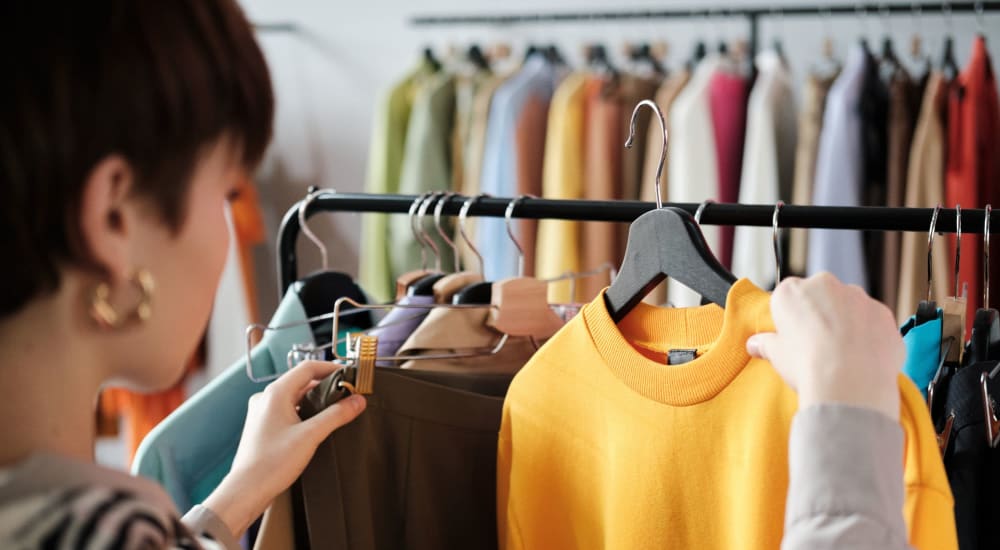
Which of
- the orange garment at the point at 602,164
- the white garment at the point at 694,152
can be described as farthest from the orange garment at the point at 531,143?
the white garment at the point at 694,152

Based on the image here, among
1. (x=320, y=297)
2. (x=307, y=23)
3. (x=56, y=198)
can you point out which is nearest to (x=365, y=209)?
(x=320, y=297)

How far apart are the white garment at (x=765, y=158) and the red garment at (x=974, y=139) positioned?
311 millimetres

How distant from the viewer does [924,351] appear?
805 mm

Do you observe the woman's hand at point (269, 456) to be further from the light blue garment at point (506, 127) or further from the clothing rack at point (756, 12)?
the clothing rack at point (756, 12)

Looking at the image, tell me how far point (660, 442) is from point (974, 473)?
0.23 metres

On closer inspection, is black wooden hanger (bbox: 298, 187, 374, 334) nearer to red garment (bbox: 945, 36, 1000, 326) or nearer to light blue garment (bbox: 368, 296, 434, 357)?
light blue garment (bbox: 368, 296, 434, 357)

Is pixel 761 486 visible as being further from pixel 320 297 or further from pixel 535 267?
pixel 535 267

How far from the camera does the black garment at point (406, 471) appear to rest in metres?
0.83

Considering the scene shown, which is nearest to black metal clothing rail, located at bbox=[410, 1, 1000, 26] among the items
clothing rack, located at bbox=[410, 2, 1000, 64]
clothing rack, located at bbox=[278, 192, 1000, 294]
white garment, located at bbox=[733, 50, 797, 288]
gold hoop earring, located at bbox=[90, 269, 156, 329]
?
clothing rack, located at bbox=[410, 2, 1000, 64]

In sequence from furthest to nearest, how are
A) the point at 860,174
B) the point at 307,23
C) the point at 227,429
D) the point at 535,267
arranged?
the point at 307,23 < the point at 535,267 < the point at 860,174 < the point at 227,429

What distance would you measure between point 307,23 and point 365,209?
6.24 feet

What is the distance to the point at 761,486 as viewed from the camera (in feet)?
2.31

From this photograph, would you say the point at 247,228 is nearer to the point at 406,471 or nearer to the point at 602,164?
the point at 602,164

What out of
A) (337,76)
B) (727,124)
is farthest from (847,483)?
(337,76)
